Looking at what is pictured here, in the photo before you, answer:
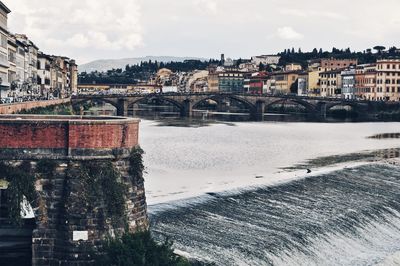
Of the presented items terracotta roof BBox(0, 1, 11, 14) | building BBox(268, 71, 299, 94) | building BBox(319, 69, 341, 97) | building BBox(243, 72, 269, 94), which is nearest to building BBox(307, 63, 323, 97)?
building BBox(319, 69, 341, 97)

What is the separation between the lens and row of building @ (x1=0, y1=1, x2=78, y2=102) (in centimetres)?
6444

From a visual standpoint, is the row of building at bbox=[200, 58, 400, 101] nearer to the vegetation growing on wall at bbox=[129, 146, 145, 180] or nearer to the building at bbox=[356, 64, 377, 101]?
the building at bbox=[356, 64, 377, 101]

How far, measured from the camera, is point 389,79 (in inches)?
5217

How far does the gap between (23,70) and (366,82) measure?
7434 centimetres

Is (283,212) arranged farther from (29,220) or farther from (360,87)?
(360,87)

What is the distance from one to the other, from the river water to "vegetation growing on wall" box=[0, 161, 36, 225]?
216 inches

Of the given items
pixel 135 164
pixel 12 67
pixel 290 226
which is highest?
pixel 12 67

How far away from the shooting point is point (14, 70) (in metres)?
74.6

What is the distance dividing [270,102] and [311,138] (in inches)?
1919

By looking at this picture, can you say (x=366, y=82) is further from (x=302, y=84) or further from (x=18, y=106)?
(x=18, y=106)

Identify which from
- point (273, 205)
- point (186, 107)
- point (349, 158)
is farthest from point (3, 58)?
point (186, 107)

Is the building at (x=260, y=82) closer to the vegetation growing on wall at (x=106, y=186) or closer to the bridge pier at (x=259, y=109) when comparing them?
the bridge pier at (x=259, y=109)

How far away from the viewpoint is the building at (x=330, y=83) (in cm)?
15338

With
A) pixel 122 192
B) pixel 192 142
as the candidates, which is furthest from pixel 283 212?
pixel 192 142
